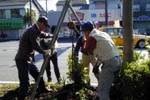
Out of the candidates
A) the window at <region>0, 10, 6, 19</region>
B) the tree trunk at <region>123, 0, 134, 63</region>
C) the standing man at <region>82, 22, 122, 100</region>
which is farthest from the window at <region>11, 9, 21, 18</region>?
the standing man at <region>82, 22, 122, 100</region>

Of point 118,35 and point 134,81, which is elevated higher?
point 134,81

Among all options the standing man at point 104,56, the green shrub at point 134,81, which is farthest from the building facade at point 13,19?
the standing man at point 104,56

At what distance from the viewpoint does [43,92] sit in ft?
23.6

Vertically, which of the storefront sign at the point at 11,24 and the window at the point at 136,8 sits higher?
the window at the point at 136,8

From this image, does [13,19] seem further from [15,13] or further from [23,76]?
[23,76]

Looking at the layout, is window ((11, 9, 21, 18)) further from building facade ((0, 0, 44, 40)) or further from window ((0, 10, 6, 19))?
window ((0, 10, 6, 19))

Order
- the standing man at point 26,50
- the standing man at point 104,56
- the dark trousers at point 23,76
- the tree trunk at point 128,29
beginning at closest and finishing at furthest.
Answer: the standing man at point 104,56
the standing man at point 26,50
the dark trousers at point 23,76
the tree trunk at point 128,29

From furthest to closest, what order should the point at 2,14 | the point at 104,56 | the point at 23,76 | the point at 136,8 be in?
the point at 136,8
the point at 2,14
the point at 23,76
the point at 104,56

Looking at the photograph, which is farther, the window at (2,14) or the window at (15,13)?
the window at (2,14)

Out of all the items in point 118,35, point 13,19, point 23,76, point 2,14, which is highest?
point 2,14

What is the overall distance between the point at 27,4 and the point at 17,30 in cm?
571

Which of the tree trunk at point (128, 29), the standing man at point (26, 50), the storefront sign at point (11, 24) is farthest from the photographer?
the storefront sign at point (11, 24)

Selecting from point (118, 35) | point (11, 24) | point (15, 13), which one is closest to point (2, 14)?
point (15, 13)

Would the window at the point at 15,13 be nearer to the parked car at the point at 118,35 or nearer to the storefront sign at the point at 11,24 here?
the storefront sign at the point at 11,24
